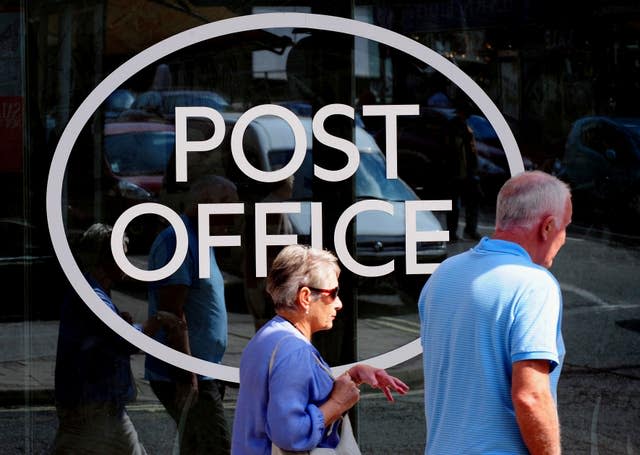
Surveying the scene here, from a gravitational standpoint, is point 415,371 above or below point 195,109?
below

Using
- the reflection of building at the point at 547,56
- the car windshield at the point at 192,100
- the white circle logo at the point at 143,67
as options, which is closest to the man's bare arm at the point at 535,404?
the white circle logo at the point at 143,67

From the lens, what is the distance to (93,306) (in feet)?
18.5

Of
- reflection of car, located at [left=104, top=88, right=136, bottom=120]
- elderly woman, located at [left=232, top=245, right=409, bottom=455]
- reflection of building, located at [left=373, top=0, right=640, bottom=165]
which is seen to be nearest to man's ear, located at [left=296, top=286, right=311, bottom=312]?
elderly woman, located at [left=232, top=245, right=409, bottom=455]

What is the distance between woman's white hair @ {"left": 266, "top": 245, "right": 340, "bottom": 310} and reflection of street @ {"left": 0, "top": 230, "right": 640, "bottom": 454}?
173 centimetres

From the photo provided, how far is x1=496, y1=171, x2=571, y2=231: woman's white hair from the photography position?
11.8 feet

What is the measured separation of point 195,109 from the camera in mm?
5652

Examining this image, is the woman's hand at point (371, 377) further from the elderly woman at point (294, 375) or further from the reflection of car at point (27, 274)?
the reflection of car at point (27, 274)

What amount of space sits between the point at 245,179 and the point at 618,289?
6.11 feet

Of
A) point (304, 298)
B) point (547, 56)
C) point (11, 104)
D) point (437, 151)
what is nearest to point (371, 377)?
point (304, 298)

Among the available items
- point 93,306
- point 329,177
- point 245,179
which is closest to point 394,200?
point 329,177

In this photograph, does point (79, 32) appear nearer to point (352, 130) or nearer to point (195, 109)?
point (195, 109)

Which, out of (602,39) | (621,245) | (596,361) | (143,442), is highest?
(602,39)

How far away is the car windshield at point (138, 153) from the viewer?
5.66 meters

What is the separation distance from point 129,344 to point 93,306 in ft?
0.79
